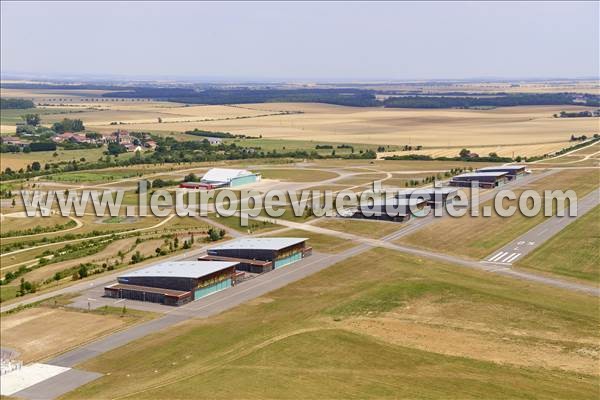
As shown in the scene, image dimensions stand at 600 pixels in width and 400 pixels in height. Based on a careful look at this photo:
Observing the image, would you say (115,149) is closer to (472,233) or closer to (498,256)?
(472,233)

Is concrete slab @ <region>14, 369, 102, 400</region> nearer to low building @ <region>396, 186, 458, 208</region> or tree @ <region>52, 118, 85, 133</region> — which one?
low building @ <region>396, 186, 458, 208</region>

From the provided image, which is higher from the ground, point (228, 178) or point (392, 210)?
point (228, 178)

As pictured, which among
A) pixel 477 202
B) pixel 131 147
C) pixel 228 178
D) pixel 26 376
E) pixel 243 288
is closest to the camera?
pixel 26 376

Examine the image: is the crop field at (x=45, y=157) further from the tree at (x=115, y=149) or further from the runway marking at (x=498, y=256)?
the runway marking at (x=498, y=256)

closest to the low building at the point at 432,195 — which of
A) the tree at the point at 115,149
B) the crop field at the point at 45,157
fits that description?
the crop field at the point at 45,157

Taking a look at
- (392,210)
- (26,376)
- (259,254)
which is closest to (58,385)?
(26,376)

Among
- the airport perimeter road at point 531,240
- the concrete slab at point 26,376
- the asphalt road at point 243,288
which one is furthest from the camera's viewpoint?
the airport perimeter road at point 531,240
